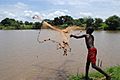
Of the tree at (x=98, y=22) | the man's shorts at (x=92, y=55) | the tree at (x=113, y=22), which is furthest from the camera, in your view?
the tree at (x=113, y=22)

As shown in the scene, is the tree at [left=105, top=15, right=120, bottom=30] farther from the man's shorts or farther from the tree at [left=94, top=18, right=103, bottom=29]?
the man's shorts

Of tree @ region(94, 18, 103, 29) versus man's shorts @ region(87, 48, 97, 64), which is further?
tree @ region(94, 18, 103, 29)

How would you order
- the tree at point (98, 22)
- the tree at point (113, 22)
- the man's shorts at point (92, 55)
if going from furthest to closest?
the tree at point (113, 22) < the tree at point (98, 22) < the man's shorts at point (92, 55)

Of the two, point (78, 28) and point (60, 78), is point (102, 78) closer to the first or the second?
point (60, 78)

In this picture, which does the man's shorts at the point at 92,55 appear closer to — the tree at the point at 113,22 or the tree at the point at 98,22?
the tree at the point at 98,22

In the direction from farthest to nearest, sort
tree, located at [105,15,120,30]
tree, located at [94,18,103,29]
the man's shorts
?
tree, located at [105,15,120,30]
tree, located at [94,18,103,29]
the man's shorts

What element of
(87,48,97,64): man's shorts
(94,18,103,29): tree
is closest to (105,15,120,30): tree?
(94,18,103,29): tree

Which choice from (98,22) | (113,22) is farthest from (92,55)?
(98,22)

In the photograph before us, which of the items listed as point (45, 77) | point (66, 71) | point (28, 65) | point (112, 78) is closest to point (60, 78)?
point (45, 77)

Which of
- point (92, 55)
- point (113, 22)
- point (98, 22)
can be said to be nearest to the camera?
point (92, 55)

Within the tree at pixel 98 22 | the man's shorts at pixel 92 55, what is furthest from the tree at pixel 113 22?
the man's shorts at pixel 92 55

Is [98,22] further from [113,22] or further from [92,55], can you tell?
[92,55]

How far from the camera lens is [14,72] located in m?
11.9

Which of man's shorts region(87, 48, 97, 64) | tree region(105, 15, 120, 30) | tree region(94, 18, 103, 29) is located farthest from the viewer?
tree region(105, 15, 120, 30)
